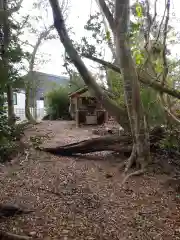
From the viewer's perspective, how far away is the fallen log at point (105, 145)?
6.96 m

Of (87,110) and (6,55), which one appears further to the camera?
(87,110)

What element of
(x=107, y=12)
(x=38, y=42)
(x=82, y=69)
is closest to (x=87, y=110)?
(x=38, y=42)

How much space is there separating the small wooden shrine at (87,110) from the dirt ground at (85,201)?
324 inches

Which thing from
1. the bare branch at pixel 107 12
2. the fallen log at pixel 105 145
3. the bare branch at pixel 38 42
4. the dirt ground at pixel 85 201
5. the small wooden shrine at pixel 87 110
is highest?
the bare branch at pixel 38 42

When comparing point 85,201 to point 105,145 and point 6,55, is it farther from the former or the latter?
point 105,145

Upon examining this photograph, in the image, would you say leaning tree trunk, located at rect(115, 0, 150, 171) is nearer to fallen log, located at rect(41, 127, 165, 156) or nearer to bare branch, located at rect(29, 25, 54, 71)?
fallen log, located at rect(41, 127, 165, 156)

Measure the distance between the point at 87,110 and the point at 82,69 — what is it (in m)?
9.29

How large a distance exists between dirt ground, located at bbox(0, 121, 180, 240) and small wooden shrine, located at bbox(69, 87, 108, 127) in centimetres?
823

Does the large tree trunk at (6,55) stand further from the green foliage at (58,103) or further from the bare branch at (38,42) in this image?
the green foliage at (58,103)

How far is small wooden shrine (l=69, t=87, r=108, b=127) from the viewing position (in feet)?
48.6

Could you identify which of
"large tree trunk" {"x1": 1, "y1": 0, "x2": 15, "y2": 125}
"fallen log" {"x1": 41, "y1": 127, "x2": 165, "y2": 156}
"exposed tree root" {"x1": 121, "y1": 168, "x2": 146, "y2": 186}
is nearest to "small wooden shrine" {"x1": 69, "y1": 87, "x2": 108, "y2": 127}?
"large tree trunk" {"x1": 1, "y1": 0, "x2": 15, "y2": 125}

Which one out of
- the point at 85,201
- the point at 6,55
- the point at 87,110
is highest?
the point at 6,55

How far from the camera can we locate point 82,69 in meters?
6.09

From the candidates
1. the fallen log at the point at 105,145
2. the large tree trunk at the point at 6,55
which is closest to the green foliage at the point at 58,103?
the large tree trunk at the point at 6,55
